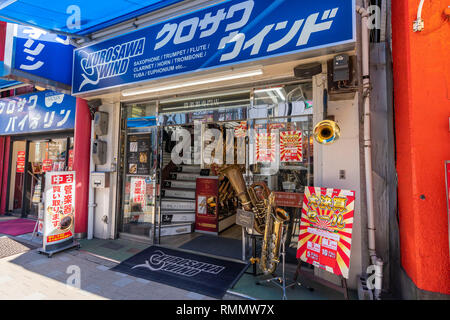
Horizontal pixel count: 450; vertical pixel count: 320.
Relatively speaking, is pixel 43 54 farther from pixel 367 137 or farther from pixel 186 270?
pixel 367 137

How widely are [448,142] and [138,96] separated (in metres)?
4.96

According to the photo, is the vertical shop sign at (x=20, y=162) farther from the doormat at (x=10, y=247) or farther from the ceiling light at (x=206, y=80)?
the ceiling light at (x=206, y=80)

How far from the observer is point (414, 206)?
2.40 meters

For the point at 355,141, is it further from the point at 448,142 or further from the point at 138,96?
the point at 138,96

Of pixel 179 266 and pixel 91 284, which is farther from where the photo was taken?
pixel 179 266

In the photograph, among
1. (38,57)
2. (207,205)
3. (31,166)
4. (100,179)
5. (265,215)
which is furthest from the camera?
(31,166)

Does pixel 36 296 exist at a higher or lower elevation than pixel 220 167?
lower

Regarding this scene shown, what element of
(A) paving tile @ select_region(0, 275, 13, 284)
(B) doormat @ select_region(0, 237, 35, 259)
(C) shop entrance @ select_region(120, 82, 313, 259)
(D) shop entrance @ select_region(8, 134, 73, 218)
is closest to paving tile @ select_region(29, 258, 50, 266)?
(A) paving tile @ select_region(0, 275, 13, 284)

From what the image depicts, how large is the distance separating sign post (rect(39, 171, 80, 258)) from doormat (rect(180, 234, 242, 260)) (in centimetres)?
220

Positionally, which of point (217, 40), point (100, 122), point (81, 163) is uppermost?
point (217, 40)

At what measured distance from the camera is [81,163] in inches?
194

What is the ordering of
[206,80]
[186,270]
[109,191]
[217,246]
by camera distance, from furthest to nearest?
[109,191] → [217,246] → [206,80] → [186,270]

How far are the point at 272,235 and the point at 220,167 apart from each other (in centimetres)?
231

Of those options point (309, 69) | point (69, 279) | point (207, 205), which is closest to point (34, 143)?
point (69, 279)
